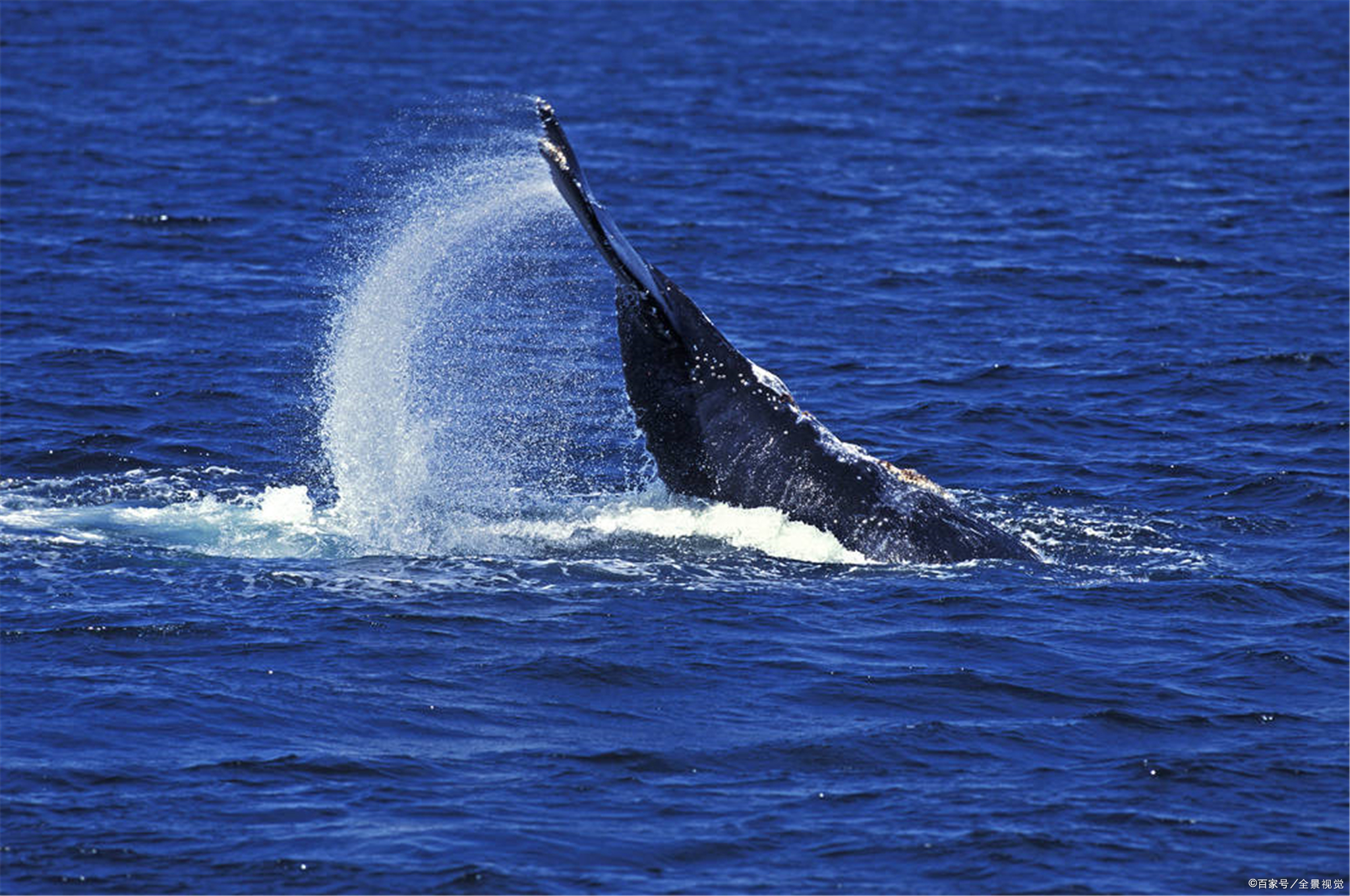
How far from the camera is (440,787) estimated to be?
10609mm

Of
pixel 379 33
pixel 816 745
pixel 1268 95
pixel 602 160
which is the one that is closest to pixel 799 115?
pixel 602 160

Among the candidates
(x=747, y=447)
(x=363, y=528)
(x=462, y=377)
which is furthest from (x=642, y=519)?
(x=462, y=377)

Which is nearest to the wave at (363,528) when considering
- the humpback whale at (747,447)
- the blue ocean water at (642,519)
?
the blue ocean water at (642,519)

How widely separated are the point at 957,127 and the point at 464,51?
13.3 m

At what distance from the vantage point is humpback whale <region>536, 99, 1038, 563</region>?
13922mm

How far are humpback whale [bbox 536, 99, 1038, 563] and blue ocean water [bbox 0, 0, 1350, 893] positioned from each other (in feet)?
0.84

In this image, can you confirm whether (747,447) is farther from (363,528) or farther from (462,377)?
(462,377)

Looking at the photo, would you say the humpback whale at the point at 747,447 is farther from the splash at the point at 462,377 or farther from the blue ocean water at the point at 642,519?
the splash at the point at 462,377

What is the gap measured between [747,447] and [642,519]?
4.63ft

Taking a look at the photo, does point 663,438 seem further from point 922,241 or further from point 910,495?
point 922,241

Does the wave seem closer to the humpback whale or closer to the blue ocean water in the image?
the blue ocean water

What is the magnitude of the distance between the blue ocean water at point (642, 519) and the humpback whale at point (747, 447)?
10.1 inches

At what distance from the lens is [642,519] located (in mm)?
15172

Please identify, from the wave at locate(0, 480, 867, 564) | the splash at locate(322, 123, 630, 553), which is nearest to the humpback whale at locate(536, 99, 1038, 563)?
the wave at locate(0, 480, 867, 564)
